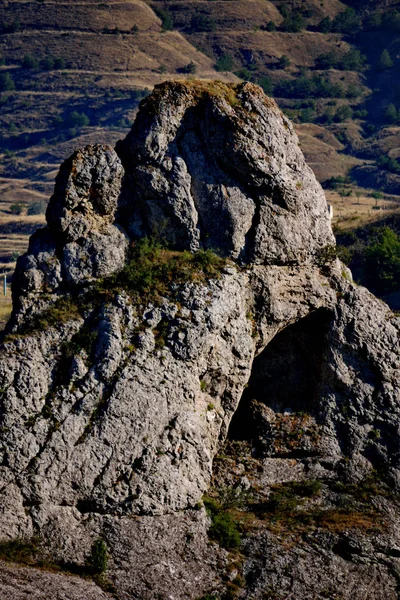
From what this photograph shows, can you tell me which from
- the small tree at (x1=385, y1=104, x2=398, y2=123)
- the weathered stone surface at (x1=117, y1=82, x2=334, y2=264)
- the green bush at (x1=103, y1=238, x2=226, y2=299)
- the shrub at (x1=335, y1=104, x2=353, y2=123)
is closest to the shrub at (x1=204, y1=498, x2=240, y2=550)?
the green bush at (x1=103, y1=238, x2=226, y2=299)

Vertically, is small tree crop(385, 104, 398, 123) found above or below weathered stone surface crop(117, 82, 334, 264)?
above

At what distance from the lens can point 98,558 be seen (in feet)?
68.0

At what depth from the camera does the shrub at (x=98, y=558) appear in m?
20.6

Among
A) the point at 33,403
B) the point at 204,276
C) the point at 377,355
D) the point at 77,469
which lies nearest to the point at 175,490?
the point at 77,469

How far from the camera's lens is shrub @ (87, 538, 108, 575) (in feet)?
67.6

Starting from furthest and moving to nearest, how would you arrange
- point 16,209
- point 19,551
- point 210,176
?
1. point 16,209
2. point 210,176
3. point 19,551

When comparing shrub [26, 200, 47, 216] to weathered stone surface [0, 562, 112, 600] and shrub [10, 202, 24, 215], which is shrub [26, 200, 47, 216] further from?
weathered stone surface [0, 562, 112, 600]

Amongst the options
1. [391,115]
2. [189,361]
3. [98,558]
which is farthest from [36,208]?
[98,558]

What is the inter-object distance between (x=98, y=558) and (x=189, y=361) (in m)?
5.15

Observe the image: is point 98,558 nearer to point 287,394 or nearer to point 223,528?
point 223,528

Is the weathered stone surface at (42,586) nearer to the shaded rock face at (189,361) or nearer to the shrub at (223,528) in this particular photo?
the shaded rock face at (189,361)

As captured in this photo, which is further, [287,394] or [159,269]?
[287,394]

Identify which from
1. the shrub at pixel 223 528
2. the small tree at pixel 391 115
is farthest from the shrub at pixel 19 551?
the small tree at pixel 391 115

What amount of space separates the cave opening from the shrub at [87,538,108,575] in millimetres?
6104
